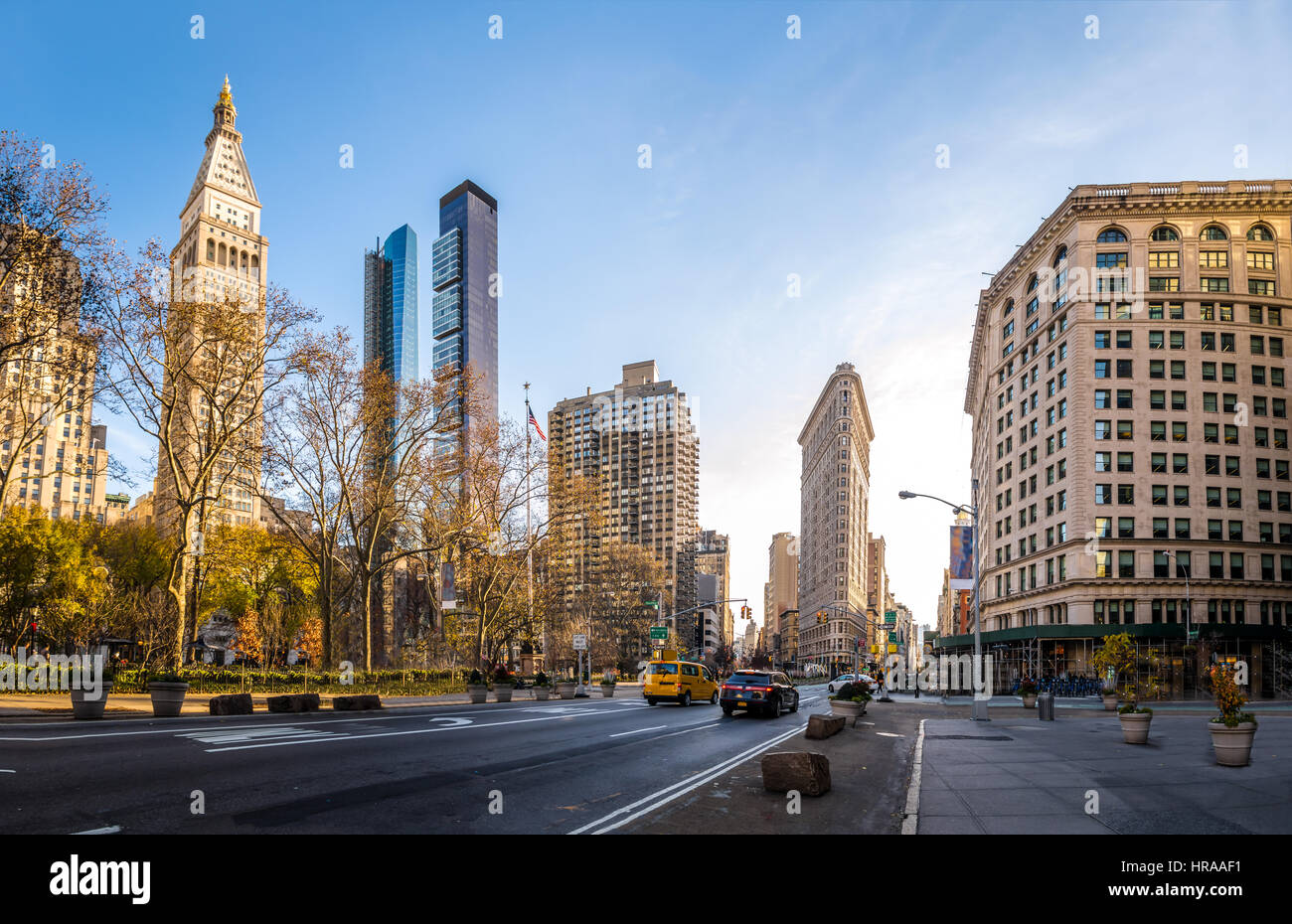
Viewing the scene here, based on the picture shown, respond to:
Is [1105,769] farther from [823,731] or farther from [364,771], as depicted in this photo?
[364,771]

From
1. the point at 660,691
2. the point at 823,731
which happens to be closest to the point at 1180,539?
the point at 660,691

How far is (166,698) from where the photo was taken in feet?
71.9

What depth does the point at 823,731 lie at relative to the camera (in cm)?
1891

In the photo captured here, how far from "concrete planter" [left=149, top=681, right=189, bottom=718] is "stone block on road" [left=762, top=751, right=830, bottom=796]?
58.2ft

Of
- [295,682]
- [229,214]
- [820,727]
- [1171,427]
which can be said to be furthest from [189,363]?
[229,214]

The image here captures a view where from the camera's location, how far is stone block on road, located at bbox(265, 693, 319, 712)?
24798mm

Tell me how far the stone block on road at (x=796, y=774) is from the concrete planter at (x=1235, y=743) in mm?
7286

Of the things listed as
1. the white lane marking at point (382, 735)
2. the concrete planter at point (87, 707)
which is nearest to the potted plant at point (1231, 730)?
the white lane marking at point (382, 735)

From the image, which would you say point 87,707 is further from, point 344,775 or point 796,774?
point 796,774

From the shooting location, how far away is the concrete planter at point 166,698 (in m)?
21.8

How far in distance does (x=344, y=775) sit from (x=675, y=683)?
23.5m

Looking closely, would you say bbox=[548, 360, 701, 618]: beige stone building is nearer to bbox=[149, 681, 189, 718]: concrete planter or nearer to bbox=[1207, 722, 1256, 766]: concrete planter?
bbox=[149, 681, 189, 718]: concrete planter
